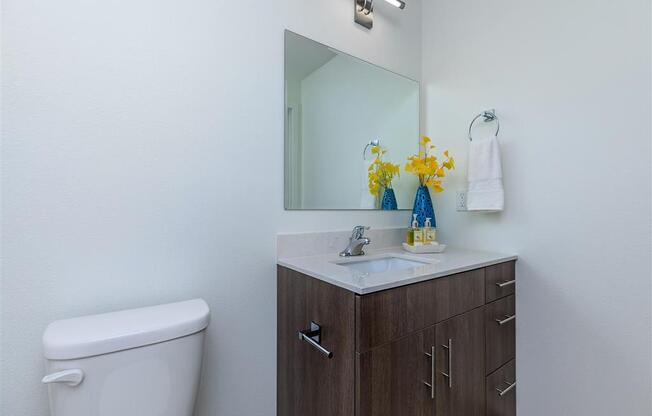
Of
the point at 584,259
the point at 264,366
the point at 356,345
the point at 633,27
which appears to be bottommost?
the point at 264,366

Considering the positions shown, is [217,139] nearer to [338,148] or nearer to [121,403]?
[338,148]

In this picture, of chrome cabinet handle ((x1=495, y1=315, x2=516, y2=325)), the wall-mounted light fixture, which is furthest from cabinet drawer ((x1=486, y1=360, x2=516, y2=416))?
the wall-mounted light fixture

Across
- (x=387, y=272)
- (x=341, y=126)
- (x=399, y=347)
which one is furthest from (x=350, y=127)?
(x=399, y=347)

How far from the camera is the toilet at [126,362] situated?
27.2 inches

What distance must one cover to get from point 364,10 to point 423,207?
1.07 meters

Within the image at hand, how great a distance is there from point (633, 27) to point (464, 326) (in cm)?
128

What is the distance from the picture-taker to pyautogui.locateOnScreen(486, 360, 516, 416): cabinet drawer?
4.00 feet

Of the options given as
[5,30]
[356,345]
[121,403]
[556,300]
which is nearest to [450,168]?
[556,300]

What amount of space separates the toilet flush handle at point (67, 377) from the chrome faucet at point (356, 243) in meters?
0.92

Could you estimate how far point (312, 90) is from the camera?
1.34 metres

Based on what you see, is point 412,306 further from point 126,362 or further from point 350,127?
point 350,127

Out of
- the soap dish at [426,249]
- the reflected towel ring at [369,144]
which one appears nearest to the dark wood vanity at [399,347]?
the soap dish at [426,249]

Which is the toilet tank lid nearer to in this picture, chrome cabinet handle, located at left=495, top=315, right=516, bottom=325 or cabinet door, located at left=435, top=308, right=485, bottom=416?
cabinet door, located at left=435, top=308, right=485, bottom=416

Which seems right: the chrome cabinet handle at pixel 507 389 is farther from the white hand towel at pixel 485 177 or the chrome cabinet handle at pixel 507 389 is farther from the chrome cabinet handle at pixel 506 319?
the white hand towel at pixel 485 177
